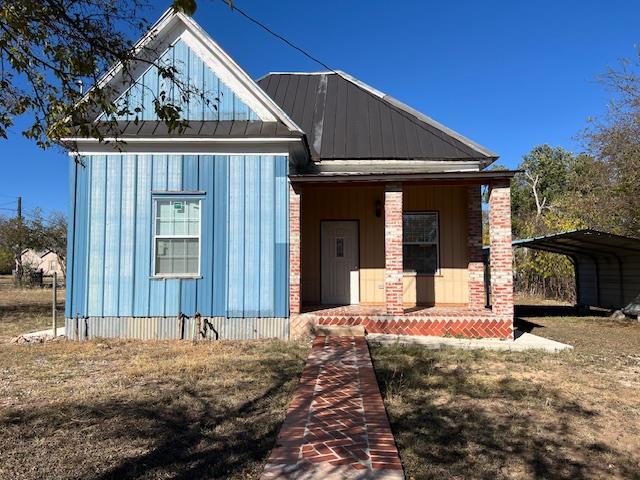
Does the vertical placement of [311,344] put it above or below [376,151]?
below

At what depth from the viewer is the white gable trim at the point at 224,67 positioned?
10281 millimetres

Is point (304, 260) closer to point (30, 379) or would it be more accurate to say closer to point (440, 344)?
point (440, 344)

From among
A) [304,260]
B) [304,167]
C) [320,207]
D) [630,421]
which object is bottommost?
[630,421]

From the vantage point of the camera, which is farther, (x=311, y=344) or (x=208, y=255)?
(x=208, y=255)

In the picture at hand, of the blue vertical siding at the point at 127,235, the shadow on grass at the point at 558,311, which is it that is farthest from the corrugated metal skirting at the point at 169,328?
the shadow on grass at the point at 558,311

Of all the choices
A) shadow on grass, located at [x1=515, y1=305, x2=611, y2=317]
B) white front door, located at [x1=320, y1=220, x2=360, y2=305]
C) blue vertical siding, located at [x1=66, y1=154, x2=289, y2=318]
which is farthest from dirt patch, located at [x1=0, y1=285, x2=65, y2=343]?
shadow on grass, located at [x1=515, y1=305, x2=611, y2=317]

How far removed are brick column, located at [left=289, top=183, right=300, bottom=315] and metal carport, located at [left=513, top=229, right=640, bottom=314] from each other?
7.47 meters

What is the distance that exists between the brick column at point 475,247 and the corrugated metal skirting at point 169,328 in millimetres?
4692

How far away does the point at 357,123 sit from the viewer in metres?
12.9

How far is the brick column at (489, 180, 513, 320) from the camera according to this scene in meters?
9.95

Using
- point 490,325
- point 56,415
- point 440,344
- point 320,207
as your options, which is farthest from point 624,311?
point 56,415

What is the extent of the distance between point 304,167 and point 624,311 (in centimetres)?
1036

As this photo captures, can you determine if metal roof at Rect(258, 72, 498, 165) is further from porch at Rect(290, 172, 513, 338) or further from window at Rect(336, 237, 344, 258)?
window at Rect(336, 237, 344, 258)

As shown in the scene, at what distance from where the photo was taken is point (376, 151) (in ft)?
38.7
